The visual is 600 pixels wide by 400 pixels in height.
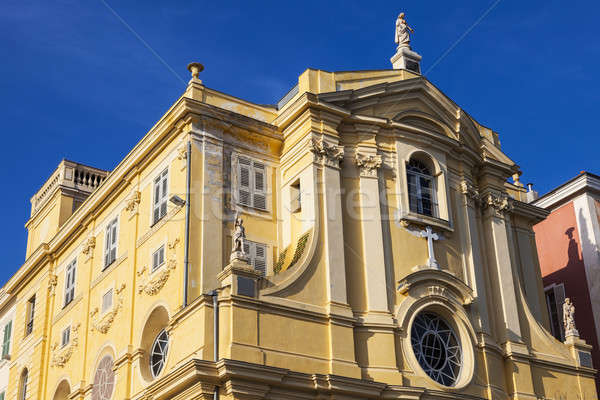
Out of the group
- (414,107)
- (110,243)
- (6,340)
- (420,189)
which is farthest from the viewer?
(6,340)

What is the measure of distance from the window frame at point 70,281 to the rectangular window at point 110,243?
2.51 metres

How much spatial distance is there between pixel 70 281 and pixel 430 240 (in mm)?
12172

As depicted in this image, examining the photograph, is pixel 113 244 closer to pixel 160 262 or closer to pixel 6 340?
pixel 160 262

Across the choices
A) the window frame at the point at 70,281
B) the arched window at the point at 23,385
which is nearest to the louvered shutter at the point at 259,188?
the window frame at the point at 70,281

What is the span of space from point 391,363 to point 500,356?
391 centimetres

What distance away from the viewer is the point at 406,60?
2805cm

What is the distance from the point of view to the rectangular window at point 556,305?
32.0 m

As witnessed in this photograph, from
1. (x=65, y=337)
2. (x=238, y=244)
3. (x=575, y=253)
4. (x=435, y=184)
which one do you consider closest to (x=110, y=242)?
(x=65, y=337)

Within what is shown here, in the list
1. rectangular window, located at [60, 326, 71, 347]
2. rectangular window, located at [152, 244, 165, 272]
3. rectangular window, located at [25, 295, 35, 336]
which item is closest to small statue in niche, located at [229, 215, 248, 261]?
rectangular window, located at [152, 244, 165, 272]

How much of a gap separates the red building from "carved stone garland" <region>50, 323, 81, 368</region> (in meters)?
16.0

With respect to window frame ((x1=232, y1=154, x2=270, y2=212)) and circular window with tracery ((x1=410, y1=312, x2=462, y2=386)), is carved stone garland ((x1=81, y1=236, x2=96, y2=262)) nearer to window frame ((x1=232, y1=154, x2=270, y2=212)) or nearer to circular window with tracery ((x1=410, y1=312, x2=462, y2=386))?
window frame ((x1=232, y1=154, x2=270, y2=212))

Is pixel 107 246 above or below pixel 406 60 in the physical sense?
below

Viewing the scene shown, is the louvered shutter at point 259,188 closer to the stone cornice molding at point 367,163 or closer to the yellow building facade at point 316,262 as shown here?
the yellow building facade at point 316,262

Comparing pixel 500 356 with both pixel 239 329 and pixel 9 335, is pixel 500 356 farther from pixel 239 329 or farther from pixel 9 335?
pixel 9 335
